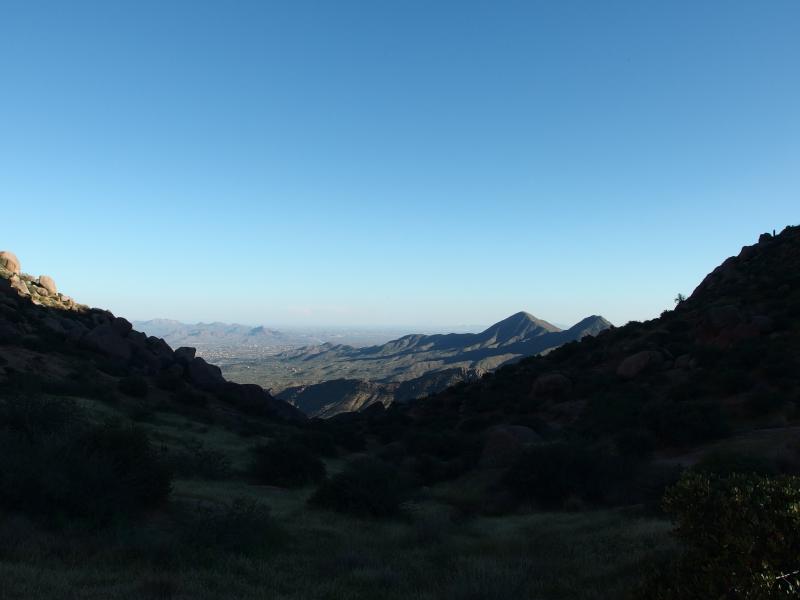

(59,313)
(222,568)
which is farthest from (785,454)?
(59,313)

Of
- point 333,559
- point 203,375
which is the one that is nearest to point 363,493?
point 333,559

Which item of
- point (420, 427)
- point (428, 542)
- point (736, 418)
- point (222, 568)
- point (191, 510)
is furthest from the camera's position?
point (420, 427)

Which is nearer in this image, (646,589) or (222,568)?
(646,589)

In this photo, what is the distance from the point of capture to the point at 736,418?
2389 centimetres

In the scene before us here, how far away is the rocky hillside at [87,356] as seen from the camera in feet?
102

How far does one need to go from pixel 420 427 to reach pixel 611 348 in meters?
17.9

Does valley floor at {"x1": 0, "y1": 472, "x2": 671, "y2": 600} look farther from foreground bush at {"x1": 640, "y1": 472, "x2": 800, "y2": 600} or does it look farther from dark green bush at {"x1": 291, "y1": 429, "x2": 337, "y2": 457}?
dark green bush at {"x1": 291, "y1": 429, "x2": 337, "y2": 457}

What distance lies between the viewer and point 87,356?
38656mm

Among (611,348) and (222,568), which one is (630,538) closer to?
(222,568)

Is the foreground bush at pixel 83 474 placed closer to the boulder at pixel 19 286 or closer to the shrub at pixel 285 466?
the shrub at pixel 285 466

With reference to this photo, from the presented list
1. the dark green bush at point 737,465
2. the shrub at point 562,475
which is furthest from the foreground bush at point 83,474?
the dark green bush at point 737,465

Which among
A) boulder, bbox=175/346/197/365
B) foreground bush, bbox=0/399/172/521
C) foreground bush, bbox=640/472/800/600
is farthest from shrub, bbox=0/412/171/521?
boulder, bbox=175/346/197/365

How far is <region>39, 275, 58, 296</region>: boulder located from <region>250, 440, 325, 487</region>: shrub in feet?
152

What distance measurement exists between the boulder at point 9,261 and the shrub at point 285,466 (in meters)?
46.8
